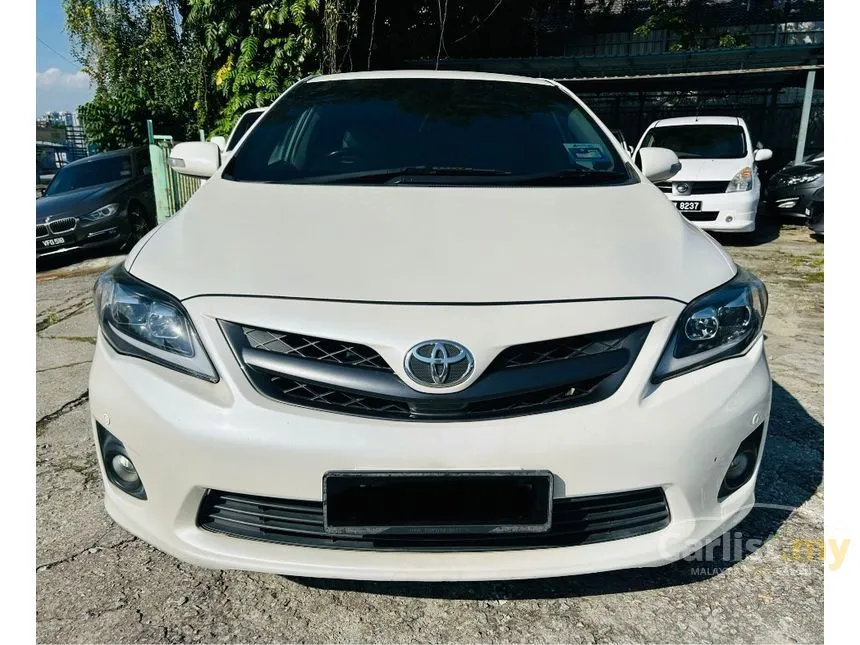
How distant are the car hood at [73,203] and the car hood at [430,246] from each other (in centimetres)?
628

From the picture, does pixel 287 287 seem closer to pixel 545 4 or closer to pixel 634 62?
pixel 634 62

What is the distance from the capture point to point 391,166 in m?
2.30

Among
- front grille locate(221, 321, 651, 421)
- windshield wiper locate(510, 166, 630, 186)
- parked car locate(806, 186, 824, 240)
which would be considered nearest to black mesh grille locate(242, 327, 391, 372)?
front grille locate(221, 321, 651, 421)

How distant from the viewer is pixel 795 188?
8.59 m

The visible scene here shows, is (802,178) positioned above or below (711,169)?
below

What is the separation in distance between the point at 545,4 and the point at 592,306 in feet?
53.2

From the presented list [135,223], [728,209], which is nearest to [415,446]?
[728,209]

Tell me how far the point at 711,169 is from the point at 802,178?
71.9 inches

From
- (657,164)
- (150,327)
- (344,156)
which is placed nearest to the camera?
(150,327)

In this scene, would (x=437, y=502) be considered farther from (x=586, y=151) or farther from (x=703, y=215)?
(x=703, y=215)

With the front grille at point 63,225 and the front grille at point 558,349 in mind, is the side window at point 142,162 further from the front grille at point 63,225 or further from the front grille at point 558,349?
the front grille at point 558,349

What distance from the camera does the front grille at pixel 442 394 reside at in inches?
56.7
